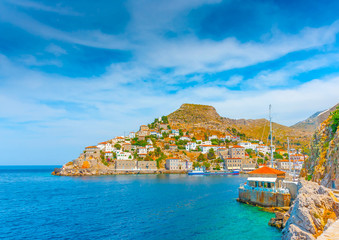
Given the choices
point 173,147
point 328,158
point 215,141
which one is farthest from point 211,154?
point 328,158

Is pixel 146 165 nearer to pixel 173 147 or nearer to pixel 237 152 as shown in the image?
pixel 173 147

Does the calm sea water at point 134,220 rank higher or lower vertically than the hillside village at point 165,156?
lower

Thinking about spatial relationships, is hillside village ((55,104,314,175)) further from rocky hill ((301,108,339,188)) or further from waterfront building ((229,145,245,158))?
rocky hill ((301,108,339,188))

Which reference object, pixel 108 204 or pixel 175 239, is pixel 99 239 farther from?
pixel 108 204

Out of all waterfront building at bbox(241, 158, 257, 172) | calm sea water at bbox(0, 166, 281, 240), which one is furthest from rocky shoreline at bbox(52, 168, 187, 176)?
calm sea water at bbox(0, 166, 281, 240)

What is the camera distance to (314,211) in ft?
39.3

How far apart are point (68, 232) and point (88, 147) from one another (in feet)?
318

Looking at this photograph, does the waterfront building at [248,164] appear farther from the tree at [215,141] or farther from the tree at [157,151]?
the tree at [157,151]

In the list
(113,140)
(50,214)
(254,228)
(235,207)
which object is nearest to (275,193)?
(235,207)

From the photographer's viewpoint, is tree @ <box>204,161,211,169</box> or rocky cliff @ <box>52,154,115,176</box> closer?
rocky cliff @ <box>52,154,115,176</box>

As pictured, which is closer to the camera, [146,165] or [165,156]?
[146,165]

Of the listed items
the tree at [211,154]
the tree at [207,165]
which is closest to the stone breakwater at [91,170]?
the tree at [207,165]

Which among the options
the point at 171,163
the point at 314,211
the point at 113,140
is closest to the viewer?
the point at 314,211

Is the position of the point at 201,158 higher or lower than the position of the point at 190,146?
lower
